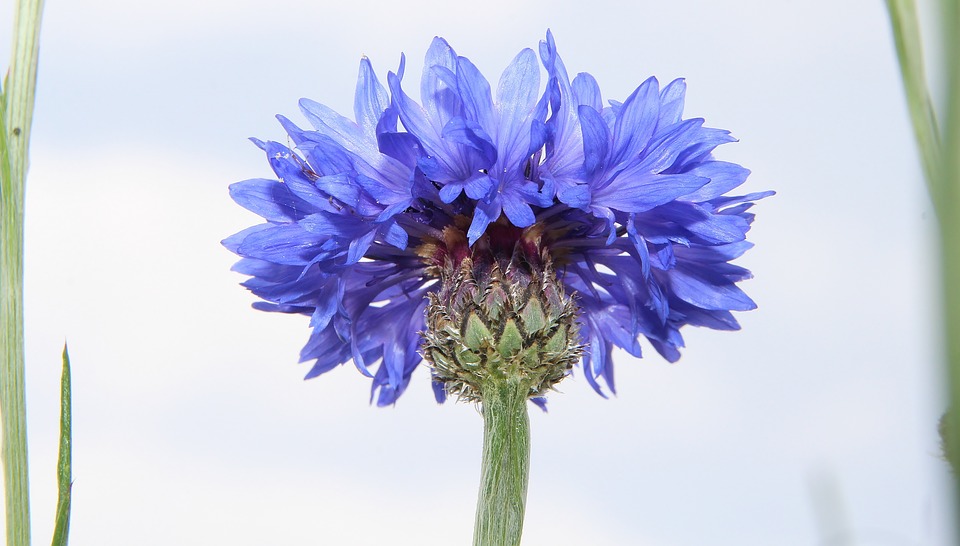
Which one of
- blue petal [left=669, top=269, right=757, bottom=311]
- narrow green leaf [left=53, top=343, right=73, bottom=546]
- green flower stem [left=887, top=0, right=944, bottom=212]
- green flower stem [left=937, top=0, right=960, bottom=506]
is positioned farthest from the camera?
blue petal [left=669, top=269, right=757, bottom=311]

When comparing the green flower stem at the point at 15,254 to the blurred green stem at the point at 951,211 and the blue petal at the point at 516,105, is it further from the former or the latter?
the blurred green stem at the point at 951,211

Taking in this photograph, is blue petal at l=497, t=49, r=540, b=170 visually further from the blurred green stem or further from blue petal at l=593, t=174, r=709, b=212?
the blurred green stem

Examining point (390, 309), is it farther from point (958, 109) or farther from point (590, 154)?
point (958, 109)

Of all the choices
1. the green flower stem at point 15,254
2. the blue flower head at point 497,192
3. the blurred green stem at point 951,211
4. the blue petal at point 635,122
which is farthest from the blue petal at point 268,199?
the blurred green stem at point 951,211

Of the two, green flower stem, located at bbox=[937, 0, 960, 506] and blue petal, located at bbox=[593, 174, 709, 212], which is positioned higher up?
blue petal, located at bbox=[593, 174, 709, 212]

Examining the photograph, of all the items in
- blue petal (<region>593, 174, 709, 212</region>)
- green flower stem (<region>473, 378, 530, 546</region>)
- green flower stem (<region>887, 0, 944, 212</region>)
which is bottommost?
green flower stem (<region>473, 378, 530, 546</region>)

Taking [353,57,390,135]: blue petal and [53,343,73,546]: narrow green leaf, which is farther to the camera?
[353,57,390,135]: blue petal

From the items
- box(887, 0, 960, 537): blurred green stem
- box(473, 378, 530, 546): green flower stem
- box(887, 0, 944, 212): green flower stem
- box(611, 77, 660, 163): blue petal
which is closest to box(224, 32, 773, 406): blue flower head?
box(611, 77, 660, 163): blue petal

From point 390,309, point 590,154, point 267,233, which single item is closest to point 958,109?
point 590,154
